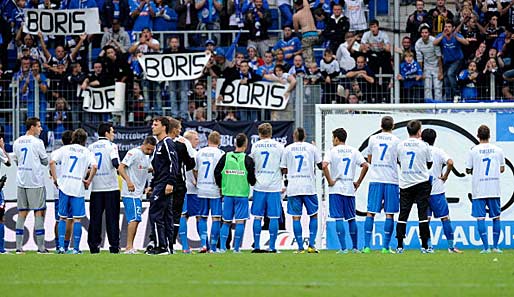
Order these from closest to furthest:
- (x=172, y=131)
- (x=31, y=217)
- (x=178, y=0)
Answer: (x=172, y=131) < (x=31, y=217) < (x=178, y=0)

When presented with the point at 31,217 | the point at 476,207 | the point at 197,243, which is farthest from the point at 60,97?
the point at 476,207

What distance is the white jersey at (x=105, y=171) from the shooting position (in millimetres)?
20125

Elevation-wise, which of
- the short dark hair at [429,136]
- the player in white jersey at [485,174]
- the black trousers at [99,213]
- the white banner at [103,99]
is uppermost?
the white banner at [103,99]

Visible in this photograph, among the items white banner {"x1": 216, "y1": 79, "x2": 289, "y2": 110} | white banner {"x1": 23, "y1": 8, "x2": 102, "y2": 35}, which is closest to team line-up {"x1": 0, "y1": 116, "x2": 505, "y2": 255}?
white banner {"x1": 216, "y1": 79, "x2": 289, "y2": 110}

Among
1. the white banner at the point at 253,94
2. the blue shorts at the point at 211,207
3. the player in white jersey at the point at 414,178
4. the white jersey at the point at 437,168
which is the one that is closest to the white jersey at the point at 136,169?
the blue shorts at the point at 211,207

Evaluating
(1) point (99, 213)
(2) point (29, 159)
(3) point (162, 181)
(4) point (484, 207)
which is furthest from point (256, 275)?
(2) point (29, 159)

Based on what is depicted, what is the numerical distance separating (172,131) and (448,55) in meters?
9.55

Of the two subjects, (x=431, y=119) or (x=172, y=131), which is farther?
(x=431, y=119)

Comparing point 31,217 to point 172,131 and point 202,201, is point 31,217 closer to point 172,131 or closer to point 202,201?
point 202,201

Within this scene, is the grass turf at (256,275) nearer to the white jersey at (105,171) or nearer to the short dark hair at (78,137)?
the white jersey at (105,171)

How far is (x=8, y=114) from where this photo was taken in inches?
1030

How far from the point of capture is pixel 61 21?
1064 inches

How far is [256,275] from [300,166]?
6.68 metres

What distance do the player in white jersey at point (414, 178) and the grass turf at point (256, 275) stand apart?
5.97ft
